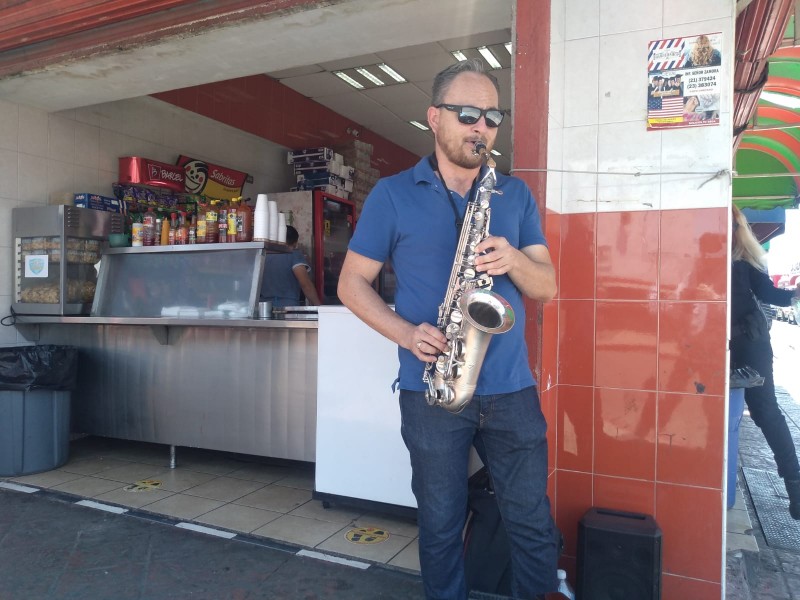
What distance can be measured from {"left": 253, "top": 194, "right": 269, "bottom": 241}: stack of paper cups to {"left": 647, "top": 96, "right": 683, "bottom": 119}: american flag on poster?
253 centimetres

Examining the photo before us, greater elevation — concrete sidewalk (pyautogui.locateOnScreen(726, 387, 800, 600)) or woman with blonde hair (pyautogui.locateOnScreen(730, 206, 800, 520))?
woman with blonde hair (pyautogui.locateOnScreen(730, 206, 800, 520))

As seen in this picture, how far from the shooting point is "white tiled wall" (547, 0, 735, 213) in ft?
7.89

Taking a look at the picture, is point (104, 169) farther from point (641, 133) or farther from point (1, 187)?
point (641, 133)

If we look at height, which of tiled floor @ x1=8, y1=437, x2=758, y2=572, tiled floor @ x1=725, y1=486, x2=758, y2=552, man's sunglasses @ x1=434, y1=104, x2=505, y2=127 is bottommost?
tiled floor @ x1=725, y1=486, x2=758, y2=552

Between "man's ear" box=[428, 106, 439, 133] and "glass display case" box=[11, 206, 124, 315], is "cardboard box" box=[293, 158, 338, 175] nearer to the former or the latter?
"glass display case" box=[11, 206, 124, 315]

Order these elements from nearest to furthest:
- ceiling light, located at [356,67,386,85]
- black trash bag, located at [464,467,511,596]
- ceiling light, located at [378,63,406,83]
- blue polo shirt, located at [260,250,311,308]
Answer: black trash bag, located at [464,467,511,596] < blue polo shirt, located at [260,250,311,308] < ceiling light, located at [378,63,406,83] < ceiling light, located at [356,67,386,85]

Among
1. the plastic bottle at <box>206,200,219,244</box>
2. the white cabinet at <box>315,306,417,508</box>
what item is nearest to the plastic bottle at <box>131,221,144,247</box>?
the plastic bottle at <box>206,200,219,244</box>

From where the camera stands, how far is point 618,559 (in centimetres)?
230

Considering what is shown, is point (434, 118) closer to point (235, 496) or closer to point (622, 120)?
point (622, 120)

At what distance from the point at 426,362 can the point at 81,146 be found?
458 centimetres

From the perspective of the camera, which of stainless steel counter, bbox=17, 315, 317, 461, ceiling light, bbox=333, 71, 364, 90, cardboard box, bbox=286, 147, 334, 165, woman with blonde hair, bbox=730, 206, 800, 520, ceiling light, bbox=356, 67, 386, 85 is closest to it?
woman with blonde hair, bbox=730, 206, 800, 520

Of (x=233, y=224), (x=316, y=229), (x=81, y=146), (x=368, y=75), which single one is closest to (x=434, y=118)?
(x=233, y=224)

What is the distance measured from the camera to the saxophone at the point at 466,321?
5.56ft

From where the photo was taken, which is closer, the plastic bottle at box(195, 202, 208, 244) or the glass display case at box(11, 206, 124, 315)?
the plastic bottle at box(195, 202, 208, 244)
